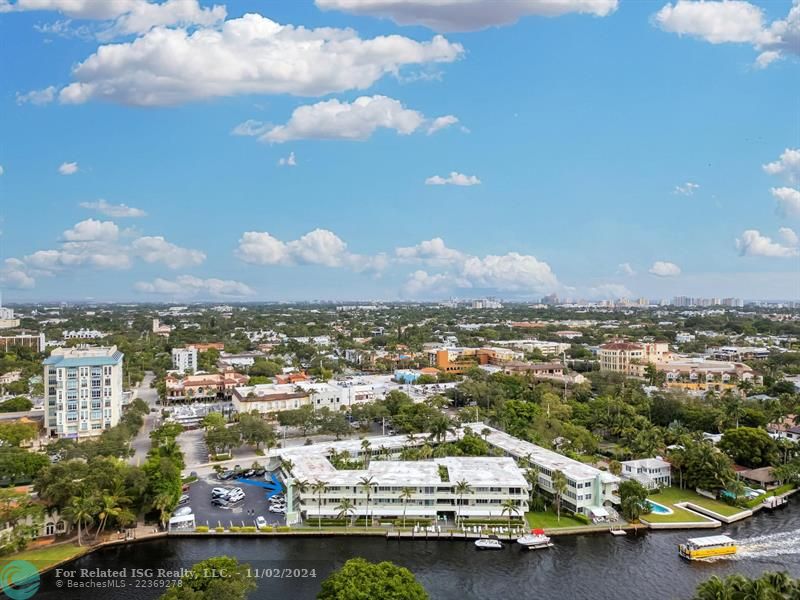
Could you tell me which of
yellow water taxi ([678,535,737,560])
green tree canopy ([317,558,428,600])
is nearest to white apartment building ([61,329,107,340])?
green tree canopy ([317,558,428,600])

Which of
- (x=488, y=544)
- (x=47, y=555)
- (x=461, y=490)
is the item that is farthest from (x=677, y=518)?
(x=47, y=555)

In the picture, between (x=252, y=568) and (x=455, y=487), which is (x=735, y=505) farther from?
(x=252, y=568)

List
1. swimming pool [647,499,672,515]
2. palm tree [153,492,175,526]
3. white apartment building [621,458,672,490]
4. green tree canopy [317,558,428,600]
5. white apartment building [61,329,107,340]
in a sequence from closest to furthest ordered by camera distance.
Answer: green tree canopy [317,558,428,600] < palm tree [153,492,175,526] < swimming pool [647,499,672,515] < white apartment building [621,458,672,490] < white apartment building [61,329,107,340]

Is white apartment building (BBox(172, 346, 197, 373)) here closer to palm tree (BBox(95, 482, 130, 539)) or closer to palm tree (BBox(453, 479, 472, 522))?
palm tree (BBox(95, 482, 130, 539))

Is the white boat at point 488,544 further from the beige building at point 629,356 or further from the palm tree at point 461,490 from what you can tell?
the beige building at point 629,356

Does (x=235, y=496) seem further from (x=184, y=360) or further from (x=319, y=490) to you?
(x=184, y=360)

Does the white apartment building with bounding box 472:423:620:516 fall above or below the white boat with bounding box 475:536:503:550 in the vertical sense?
above

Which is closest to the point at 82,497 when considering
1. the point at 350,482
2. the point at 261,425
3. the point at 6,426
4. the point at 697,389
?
the point at 350,482
